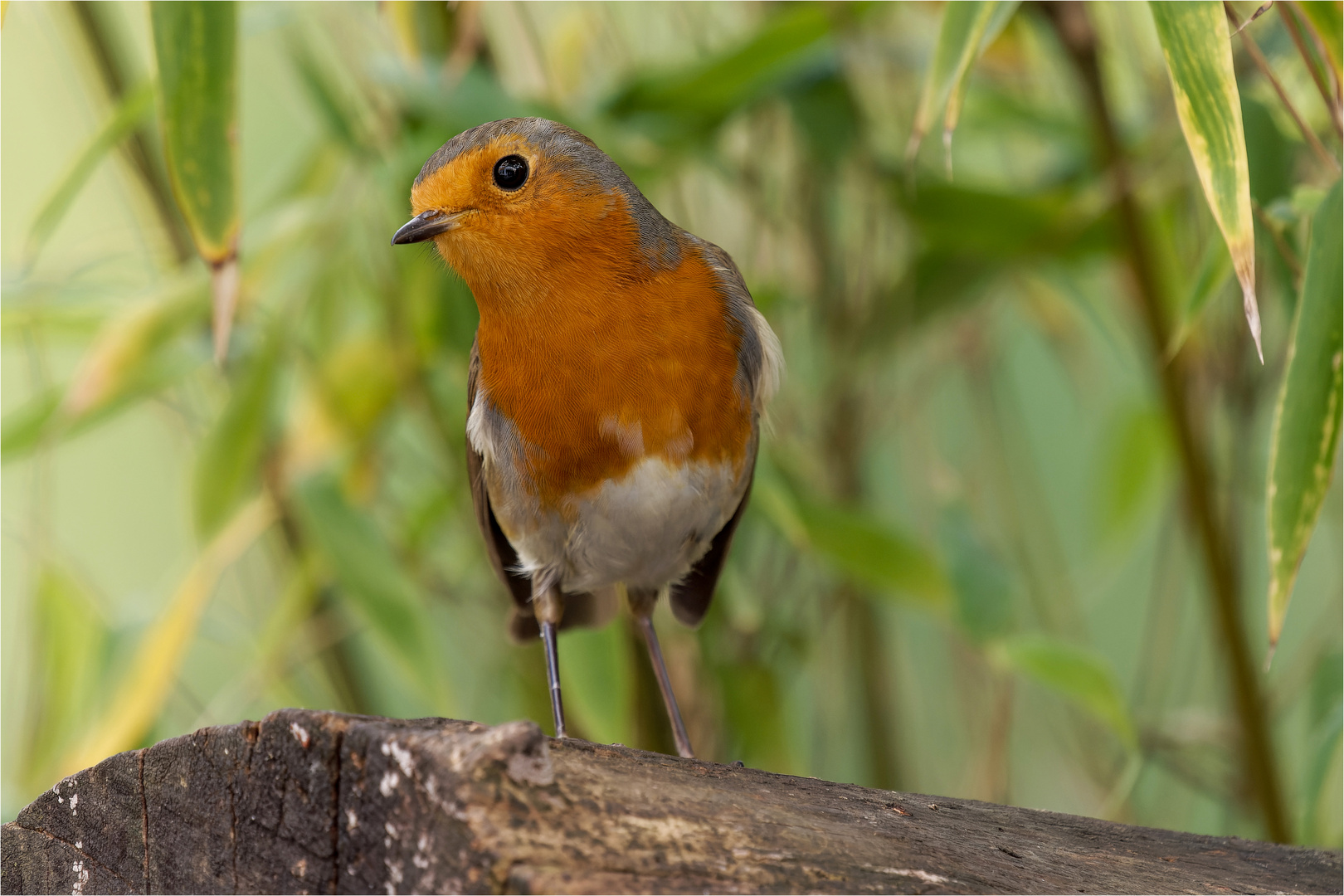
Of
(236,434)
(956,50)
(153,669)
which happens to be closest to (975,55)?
(956,50)

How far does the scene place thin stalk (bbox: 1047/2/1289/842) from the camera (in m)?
1.71

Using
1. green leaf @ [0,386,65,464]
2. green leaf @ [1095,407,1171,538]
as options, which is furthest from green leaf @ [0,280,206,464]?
green leaf @ [1095,407,1171,538]

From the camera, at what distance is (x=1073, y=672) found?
4.64 ft

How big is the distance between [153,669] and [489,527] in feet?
1.62

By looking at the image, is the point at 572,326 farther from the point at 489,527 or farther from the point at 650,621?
the point at 650,621

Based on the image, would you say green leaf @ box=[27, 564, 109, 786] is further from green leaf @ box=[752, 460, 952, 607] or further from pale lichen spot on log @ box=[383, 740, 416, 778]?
pale lichen spot on log @ box=[383, 740, 416, 778]

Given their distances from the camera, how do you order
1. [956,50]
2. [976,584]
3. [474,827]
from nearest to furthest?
[474,827]
[956,50]
[976,584]

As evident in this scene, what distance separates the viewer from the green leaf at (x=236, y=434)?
1.57 m

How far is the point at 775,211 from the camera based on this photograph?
207 cm

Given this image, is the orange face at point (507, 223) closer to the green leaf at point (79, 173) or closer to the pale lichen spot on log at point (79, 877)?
the green leaf at point (79, 173)

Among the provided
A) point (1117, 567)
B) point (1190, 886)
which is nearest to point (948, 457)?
point (1117, 567)

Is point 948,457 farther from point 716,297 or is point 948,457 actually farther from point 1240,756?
point 716,297

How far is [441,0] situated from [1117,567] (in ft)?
5.37

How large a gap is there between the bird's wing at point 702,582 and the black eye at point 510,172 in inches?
19.3
